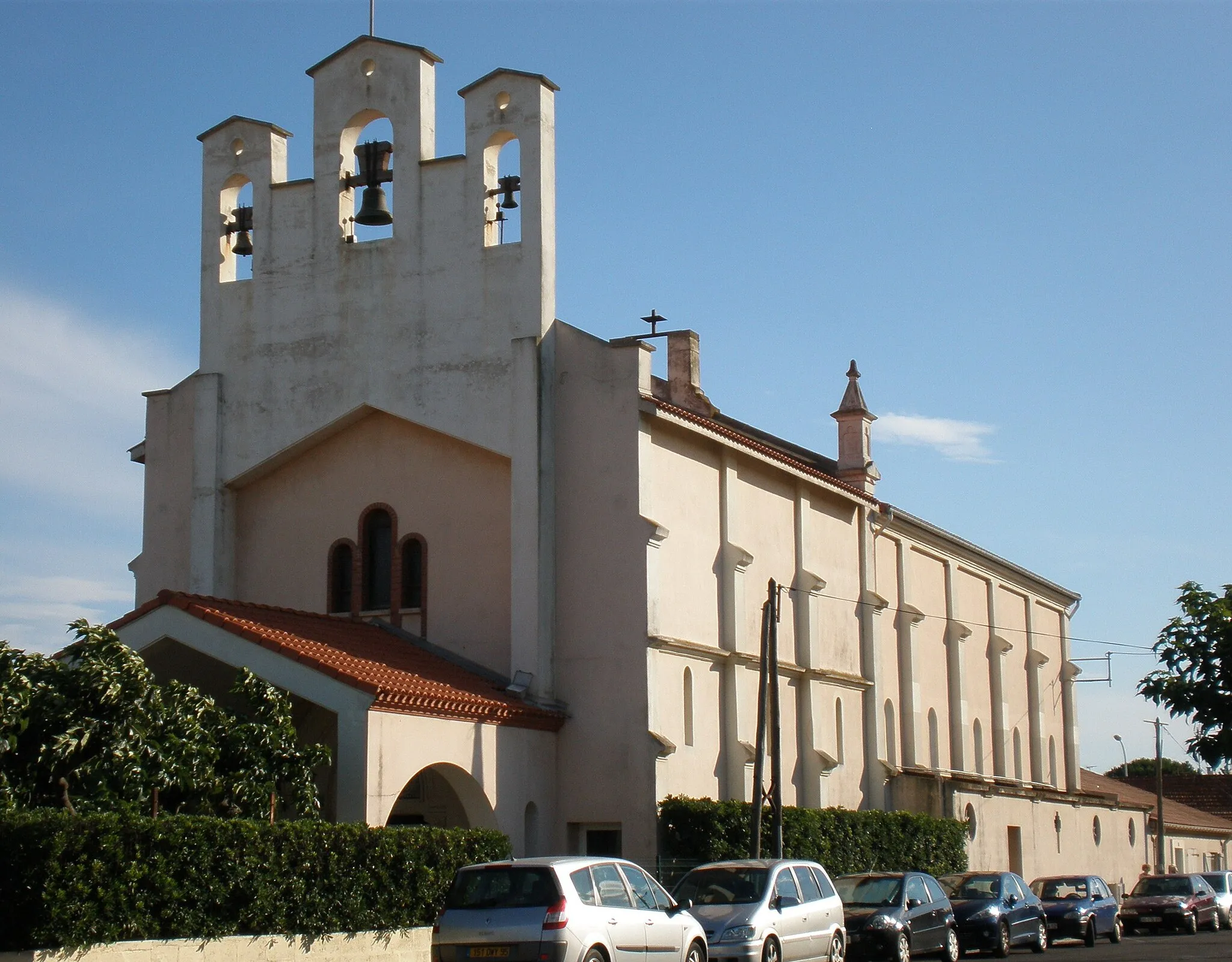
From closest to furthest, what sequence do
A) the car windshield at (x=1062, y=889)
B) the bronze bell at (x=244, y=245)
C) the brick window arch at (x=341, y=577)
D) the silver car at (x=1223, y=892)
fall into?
the brick window arch at (x=341, y=577) → the bronze bell at (x=244, y=245) → the car windshield at (x=1062, y=889) → the silver car at (x=1223, y=892)

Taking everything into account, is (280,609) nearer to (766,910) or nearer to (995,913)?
(766,910)

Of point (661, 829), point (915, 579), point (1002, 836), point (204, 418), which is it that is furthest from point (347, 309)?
point (1002, 836)

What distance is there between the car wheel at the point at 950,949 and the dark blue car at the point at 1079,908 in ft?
21.6

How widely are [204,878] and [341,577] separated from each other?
11.9 meters

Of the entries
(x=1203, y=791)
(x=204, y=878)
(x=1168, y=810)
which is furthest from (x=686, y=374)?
(x=1203, y=791)

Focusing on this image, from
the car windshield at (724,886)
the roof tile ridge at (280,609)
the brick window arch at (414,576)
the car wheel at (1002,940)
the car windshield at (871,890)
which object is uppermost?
the brick window arch at (414,576)

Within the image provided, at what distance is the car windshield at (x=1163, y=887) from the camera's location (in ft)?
120

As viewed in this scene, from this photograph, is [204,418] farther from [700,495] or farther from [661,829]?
[661,829]

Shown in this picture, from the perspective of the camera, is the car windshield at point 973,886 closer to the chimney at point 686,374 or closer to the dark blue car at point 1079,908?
the dark blue car at point 1079,908

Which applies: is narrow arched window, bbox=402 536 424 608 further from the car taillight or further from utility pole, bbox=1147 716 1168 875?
utility pole, bbox=1147 716 1168 875

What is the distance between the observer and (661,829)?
26656mm

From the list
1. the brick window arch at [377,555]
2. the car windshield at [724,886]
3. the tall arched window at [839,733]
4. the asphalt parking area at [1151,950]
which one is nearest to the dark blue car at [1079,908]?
the asphalt parking area at [1151,950]

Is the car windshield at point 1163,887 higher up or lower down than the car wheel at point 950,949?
lower down

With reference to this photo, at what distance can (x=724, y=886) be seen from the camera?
66.9ft
